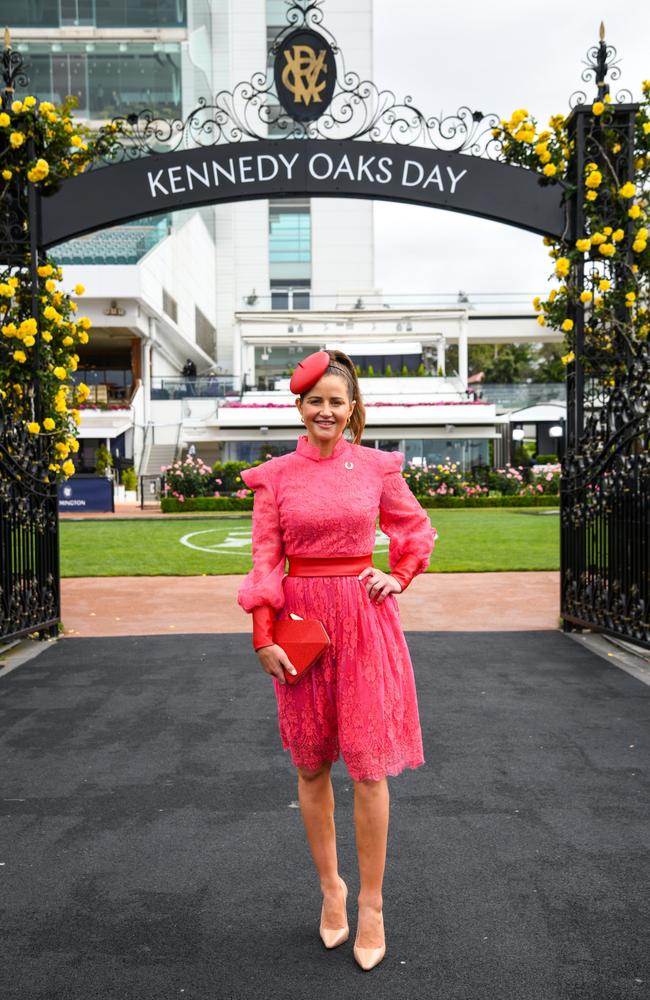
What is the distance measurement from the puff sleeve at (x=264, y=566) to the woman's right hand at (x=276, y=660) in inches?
1.0

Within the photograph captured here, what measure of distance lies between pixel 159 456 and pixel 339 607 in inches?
1292

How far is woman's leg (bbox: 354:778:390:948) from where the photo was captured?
267 cm

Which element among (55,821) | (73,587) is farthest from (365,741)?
(73,587)

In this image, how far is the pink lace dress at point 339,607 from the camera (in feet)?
8.88

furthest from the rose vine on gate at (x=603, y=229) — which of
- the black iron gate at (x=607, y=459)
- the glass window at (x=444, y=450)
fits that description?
the glass window at (x=444, y=450)

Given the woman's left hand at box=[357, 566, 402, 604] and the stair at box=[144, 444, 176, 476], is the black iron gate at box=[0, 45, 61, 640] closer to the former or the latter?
the woman's left hand at box=[357, 566, 402, 604]

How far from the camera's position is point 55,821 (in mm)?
3691

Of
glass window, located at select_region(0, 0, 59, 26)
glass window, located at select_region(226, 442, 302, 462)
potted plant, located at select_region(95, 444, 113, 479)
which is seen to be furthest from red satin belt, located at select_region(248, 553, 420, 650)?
glass window, located at select_region(0, 0, 59, 26)

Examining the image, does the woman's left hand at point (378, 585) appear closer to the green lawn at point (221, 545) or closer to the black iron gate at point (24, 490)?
the black iron gate at point (24, 490)

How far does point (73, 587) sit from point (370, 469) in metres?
8.71

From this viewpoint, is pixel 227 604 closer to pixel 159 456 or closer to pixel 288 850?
pixel 288 850

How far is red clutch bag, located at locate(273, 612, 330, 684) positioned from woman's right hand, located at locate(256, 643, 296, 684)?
0.01 meters

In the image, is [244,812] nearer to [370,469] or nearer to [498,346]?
[370,469]

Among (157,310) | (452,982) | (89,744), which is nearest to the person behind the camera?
(452,982)
